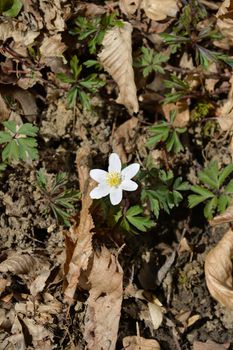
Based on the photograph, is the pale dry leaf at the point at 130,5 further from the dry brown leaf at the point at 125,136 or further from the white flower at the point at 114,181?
the white flower at the point at 114,181

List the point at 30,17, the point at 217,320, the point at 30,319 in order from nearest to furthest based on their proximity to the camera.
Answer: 1. the point at 30,319
2. the point at 217,320
3. the point at 30,17

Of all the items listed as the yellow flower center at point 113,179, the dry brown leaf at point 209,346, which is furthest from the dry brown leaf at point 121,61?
the dry brown leaf at point 209,346

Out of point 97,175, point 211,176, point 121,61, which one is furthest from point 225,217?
point 121,61

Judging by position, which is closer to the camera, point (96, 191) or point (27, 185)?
point (96, 191)

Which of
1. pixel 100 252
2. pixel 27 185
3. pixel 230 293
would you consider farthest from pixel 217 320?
pixel 27 185

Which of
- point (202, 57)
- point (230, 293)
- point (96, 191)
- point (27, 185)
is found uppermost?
point (202, 57)

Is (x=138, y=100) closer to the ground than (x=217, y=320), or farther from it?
farther from it

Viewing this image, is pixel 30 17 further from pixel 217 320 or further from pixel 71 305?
pixel 217 320

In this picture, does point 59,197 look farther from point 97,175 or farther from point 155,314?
point 155,314
